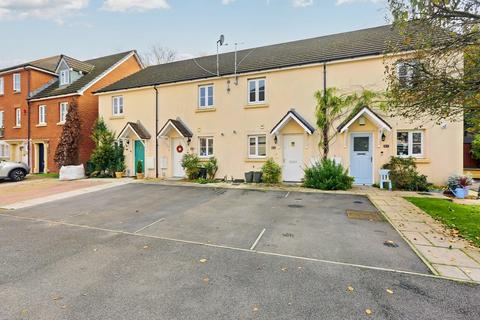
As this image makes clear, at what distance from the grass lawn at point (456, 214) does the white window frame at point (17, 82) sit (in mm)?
29797

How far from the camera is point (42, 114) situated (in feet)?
71.3

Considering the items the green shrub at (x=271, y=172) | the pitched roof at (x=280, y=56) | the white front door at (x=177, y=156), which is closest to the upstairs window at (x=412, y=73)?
the pitched roof at (x=280, y=56)

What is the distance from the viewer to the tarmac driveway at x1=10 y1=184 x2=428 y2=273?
5.15 metres

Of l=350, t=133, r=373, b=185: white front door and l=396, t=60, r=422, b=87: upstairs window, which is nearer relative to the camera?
l=396, t=60, r=422, b=87: upstairs window

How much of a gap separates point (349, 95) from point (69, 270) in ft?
42.4

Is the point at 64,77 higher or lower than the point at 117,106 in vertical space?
higher

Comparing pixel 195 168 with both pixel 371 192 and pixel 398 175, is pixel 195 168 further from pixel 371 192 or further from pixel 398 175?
pixel 398 175

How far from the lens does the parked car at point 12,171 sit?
1648 cm

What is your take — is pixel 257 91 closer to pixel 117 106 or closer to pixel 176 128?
pixel 176 128

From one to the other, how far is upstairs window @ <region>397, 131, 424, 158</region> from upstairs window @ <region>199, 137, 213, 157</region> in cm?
999

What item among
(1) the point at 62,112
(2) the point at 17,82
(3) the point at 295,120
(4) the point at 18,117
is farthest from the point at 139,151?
(2) the point at 17,82

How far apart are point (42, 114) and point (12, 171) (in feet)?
22.7

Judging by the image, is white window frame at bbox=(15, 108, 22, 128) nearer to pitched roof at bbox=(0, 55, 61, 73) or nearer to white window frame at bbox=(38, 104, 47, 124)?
white window frame at bbox=(38, 104, 47, 124)

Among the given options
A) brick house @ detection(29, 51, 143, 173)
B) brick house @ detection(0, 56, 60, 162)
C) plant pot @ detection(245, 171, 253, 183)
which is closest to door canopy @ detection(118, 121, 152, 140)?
brick house @ detection(29, 51, 143, 173)
